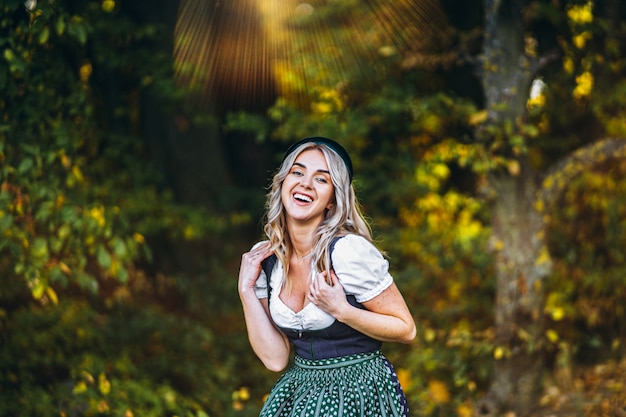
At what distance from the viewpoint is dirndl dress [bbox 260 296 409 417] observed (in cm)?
240

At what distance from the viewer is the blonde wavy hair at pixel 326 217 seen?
2.45 m

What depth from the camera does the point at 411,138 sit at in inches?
257

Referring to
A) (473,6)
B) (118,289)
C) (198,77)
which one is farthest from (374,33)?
(118,289)

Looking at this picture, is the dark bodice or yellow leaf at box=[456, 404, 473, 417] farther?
yellow leaf at box=[456, 404, 473, 417]

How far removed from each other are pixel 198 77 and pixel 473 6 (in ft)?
8.15

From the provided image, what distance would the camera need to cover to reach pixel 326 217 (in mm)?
2588

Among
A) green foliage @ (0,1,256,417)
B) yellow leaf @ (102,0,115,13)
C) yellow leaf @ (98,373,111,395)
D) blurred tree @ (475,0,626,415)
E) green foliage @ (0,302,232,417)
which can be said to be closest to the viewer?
green foliage @ (0,1,256,417)

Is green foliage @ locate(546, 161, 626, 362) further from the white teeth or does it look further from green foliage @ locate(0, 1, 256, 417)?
the white teeth

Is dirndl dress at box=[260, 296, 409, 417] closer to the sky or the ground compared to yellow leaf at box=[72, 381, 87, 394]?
closer to the sky

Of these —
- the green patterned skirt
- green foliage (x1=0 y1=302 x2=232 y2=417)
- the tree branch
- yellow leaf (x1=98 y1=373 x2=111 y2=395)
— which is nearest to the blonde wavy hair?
the green patterned skirt

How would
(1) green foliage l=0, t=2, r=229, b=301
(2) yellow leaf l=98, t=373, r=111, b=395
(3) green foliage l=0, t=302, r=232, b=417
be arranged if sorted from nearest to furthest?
(1) green foliage l=0, t=2, r=229, b=301
(2) yellow leaf l=98, t=373, r=111, b=395
(3) green foliage l=0, t=302, r=232, b=417

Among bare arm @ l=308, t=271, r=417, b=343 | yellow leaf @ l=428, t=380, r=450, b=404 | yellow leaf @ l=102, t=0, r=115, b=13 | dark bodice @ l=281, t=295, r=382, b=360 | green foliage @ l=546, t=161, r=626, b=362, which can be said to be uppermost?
yellow leaf @ l=102, t=0, r=115, b=13

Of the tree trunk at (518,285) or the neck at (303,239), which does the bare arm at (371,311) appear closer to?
the neck at (303,239)

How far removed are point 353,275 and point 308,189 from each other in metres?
0.34
